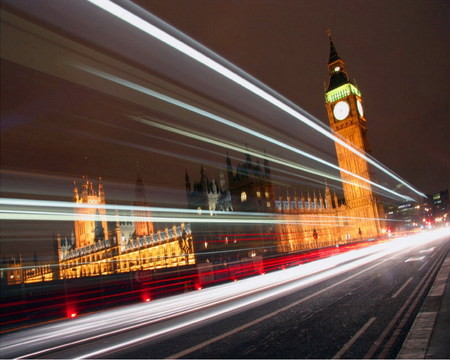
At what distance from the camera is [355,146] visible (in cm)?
8269

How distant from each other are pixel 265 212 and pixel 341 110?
3410 centimetres

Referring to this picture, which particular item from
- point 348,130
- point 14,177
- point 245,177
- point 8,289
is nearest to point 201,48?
point 14,177

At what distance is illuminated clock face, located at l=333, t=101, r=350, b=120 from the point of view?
86.3 metres

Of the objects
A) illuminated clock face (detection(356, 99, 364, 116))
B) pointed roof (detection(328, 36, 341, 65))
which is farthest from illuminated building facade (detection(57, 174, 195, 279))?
pointed roof (detection(328, 36, 341, 65))

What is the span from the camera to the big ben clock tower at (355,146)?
82000 millimetres

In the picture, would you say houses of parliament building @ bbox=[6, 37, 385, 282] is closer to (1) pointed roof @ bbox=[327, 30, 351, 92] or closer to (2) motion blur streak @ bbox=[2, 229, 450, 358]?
(1) pointed roof @ bbox=[327, 30, 351, 92]

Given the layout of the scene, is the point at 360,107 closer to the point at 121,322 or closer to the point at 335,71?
the point at 335,71

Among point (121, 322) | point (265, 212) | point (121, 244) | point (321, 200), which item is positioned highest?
point (321, 200)

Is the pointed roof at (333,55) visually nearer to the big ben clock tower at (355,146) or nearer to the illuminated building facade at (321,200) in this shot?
the illuminated building facade at (321,200)

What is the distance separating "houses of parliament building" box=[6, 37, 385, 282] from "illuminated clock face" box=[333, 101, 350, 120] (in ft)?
0.76

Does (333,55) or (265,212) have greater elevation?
(333,55)

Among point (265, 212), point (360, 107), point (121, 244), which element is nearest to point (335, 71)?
point (360, 107)

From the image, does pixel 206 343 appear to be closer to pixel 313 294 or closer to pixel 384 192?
pixel 313 294

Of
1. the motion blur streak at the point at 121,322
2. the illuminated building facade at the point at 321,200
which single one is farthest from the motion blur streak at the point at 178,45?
the illuminated building facade at the point at 321,200
